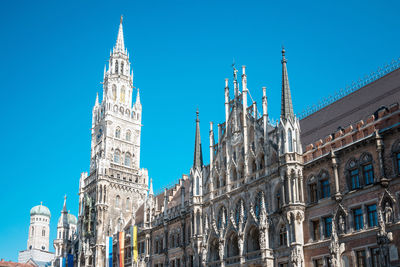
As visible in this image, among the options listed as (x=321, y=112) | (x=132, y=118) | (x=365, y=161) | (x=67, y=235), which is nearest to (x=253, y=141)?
(x=321, y=112)

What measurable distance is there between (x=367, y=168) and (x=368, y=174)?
0.45 meters

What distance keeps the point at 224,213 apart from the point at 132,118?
132ft

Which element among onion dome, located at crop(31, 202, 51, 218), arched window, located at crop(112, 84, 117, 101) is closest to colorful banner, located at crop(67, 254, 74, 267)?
arched window, located at crop(112, 84, 117, 101)

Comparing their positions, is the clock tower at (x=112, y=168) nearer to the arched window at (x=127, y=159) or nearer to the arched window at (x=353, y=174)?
the arched window at (x=127, y=159)

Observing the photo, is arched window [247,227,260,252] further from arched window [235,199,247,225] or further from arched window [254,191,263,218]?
arched window [254,191,263,218]

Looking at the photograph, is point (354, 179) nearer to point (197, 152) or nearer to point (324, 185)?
point (324, 185)

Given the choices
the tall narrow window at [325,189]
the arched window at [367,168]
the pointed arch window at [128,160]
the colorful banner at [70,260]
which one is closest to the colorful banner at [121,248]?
the colorful banner at [70,260]

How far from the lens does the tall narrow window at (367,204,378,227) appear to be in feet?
112

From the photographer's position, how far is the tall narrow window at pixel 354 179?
35969mm

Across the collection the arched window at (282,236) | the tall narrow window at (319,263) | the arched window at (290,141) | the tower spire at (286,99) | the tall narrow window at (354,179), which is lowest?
the tall narrow window at (319,263)

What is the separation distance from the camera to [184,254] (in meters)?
53.4

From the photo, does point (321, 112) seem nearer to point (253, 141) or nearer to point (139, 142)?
point (253, 141)

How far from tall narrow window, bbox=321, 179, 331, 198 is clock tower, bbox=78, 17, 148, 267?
34604 millimetres

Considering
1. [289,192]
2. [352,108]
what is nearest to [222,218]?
[289,192]
